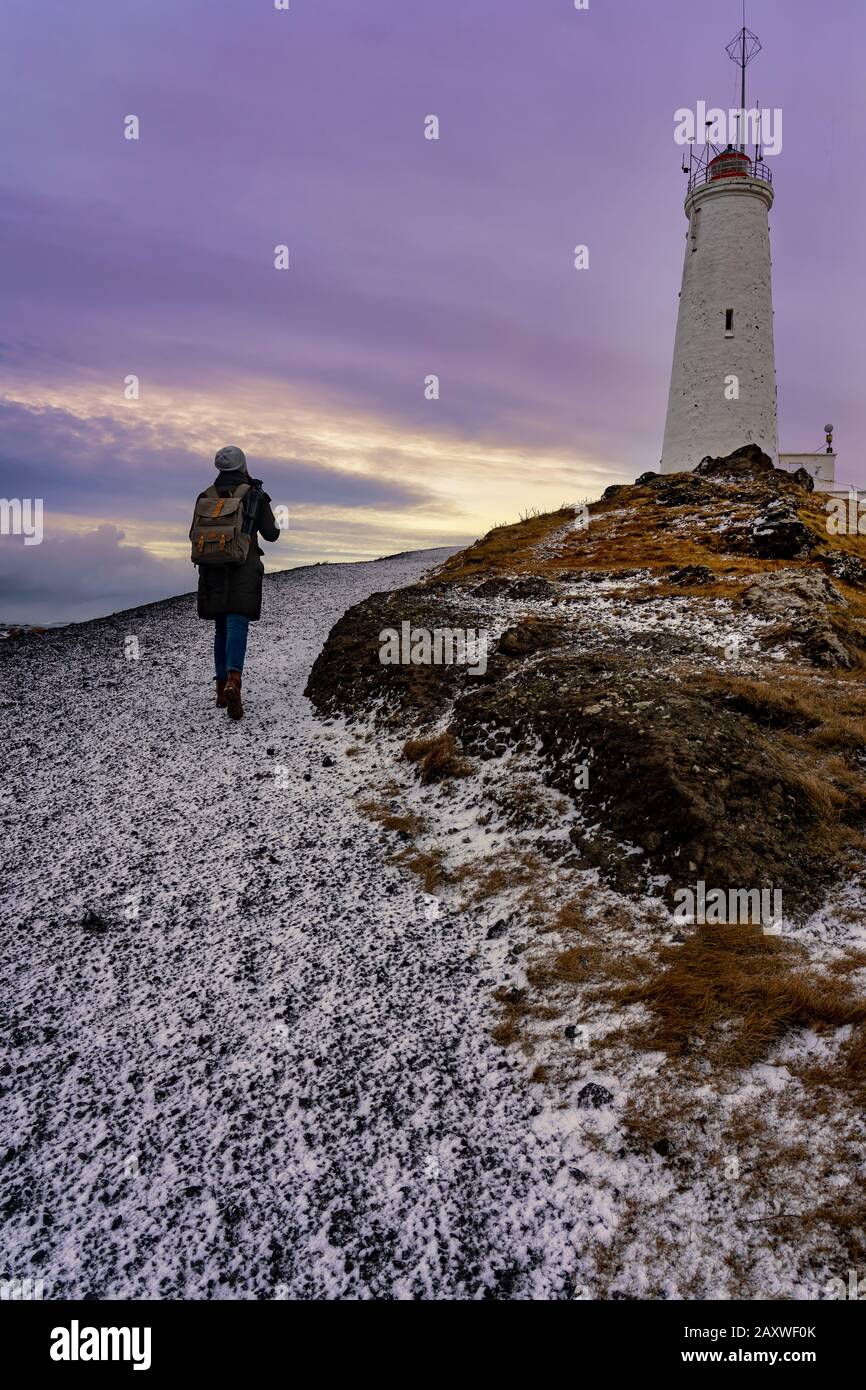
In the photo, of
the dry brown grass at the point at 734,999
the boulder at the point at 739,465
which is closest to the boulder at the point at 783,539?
the boulder at the point at 739,465

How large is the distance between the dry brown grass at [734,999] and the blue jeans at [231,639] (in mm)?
7307

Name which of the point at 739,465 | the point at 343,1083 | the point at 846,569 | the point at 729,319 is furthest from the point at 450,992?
the point at 729,319

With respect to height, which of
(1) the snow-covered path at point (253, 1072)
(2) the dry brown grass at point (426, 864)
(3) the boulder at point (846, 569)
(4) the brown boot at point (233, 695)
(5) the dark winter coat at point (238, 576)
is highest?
(3) the boulder at point (846, 569)

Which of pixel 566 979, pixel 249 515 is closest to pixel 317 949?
pixel 566 979

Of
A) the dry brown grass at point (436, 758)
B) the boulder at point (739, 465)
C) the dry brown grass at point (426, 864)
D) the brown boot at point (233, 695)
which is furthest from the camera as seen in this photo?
the boulder at point (739, 465)

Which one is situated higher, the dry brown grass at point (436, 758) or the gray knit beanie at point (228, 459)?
the gray knit beanie at point (228, 459)

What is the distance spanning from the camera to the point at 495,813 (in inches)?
260

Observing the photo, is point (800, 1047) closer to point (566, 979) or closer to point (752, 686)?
point (566, 979)

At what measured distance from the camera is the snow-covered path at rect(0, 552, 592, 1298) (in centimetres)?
304

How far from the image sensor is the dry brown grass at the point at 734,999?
3803 mm

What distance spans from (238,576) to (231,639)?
92cm

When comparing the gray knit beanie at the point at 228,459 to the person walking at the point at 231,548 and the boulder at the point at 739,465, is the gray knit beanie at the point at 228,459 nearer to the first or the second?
the person walking at the point at 231,548

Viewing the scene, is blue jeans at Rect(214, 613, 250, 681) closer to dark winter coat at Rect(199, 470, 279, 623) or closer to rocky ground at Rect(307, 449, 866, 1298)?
dark winter coat at Rect(199, 470, 279, 623)
